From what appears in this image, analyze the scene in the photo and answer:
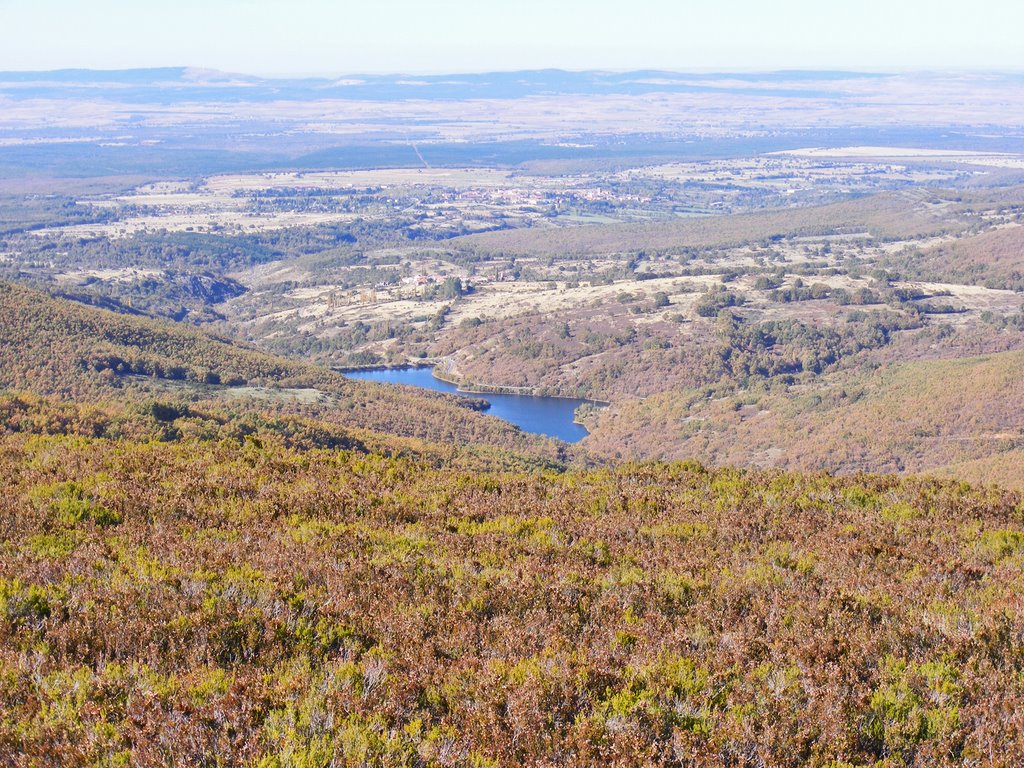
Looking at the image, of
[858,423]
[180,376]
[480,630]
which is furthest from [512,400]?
[480,630]

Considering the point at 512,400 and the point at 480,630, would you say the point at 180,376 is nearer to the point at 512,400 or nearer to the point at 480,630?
the point at 512,400

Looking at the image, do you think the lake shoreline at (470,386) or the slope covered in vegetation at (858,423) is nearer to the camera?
the slope covered in vegetation at (858,423)

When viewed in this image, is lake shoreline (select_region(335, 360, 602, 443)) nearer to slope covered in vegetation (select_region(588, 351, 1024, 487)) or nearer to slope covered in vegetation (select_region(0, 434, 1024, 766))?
slope covered in vegetation (select_region(588, 351, 1024, 487))

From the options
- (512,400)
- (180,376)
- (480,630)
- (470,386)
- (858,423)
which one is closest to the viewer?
(480,630)

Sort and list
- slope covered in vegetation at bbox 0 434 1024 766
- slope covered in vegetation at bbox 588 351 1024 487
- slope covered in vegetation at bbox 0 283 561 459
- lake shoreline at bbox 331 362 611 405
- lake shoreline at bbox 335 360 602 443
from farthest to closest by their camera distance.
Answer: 1. lake shoreline at bbox 331 362 611 405
2. lake shoreline at bbox 335 360 602 443
3. slope covered in vegetation at bbox 588 351 1024 487
4. slope covered in vegetation at bbox 0 283 561 459
5. slope covered in vegetation at bbox 0 434 1024 766

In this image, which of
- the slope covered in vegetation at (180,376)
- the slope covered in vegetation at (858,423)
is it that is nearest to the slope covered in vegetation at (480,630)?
the slope covered in vegetation at (858,423)

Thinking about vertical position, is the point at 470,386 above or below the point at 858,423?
below

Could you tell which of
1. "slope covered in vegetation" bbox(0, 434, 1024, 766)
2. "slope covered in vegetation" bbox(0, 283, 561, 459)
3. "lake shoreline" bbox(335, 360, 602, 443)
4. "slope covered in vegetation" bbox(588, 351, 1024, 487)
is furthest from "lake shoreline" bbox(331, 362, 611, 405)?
"slope covered in vegetation" bbox(0, 434, 1024, 766)

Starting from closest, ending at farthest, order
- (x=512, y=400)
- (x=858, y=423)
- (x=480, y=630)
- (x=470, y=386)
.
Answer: (x=480, y=630), (x=858, y=423), (x=512, y=400), (x=470, y=386)

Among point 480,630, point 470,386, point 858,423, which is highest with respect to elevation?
point 480,630

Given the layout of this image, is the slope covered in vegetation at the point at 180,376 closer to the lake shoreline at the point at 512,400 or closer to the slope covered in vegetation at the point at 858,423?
the lake shoreline at the point at 512,400
